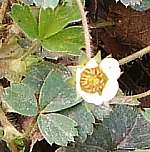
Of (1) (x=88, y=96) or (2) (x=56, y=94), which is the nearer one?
(1) (x=88, y=96)

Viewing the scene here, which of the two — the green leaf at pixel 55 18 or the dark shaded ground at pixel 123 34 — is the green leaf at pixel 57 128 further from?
the dark shaded ground at pixel 123 34

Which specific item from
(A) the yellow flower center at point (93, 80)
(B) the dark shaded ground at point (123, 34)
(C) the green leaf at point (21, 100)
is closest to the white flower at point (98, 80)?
(A) the yellow flower center at point (93, 80)

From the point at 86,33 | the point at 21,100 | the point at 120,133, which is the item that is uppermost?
the point at 86,33

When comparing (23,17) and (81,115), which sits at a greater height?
(23,17)

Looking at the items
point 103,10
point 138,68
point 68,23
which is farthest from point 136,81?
point 68,23

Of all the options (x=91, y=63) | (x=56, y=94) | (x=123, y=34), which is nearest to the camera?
(x=91, y=63)

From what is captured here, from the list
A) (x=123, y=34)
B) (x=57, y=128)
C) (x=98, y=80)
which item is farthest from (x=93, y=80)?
(x=123, y=34)

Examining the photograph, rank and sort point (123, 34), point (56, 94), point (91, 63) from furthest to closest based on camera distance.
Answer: point (123, 34) < point (56, 94) < point (91, 63)

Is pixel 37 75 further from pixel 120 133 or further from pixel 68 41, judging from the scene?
pixel 120 133
